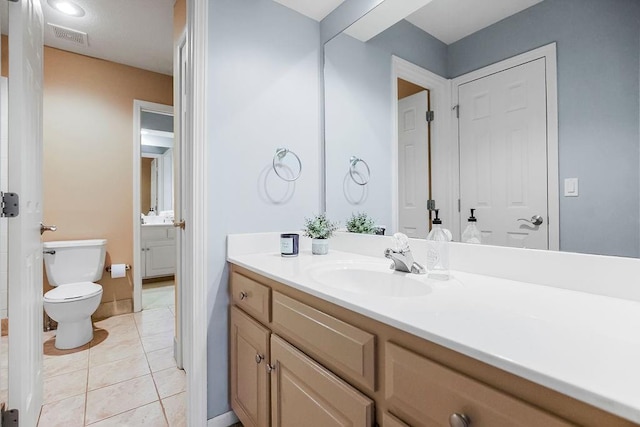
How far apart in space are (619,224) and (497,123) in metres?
→ 0.47

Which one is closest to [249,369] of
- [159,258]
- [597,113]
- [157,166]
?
[597,113]

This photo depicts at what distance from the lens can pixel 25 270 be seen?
1229 mm

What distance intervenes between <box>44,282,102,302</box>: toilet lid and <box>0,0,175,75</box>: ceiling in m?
1.82

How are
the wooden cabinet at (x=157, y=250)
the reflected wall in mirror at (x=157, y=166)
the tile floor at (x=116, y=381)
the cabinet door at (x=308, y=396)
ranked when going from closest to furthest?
the cabinet door at (x=308, y=396)
the tile floor at (x=116, y=381)
the wooden cabinet at (x=157, y=250)
the reflected wall in mirror at (x=157, y=166)

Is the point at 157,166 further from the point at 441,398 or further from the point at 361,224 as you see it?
the point at 441,398

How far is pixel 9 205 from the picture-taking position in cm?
112

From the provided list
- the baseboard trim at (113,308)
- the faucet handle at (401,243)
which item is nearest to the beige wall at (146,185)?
the baseboard trim at (113,308)

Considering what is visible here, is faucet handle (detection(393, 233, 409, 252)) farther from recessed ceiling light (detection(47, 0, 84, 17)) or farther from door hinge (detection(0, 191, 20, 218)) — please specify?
recessed ceiling light (detection(47, 0, 84, 17))

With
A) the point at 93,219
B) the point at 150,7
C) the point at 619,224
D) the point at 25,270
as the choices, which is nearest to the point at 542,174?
the point at 619,224

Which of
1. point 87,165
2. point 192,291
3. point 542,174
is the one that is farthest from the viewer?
point 87,165

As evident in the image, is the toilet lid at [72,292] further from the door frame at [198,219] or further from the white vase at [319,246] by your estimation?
the white vase at [319,246]

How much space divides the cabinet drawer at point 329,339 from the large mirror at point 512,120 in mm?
648

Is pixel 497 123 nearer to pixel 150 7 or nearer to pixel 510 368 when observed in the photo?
pixel 510 368

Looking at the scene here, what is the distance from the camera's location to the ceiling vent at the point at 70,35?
2435 mm
